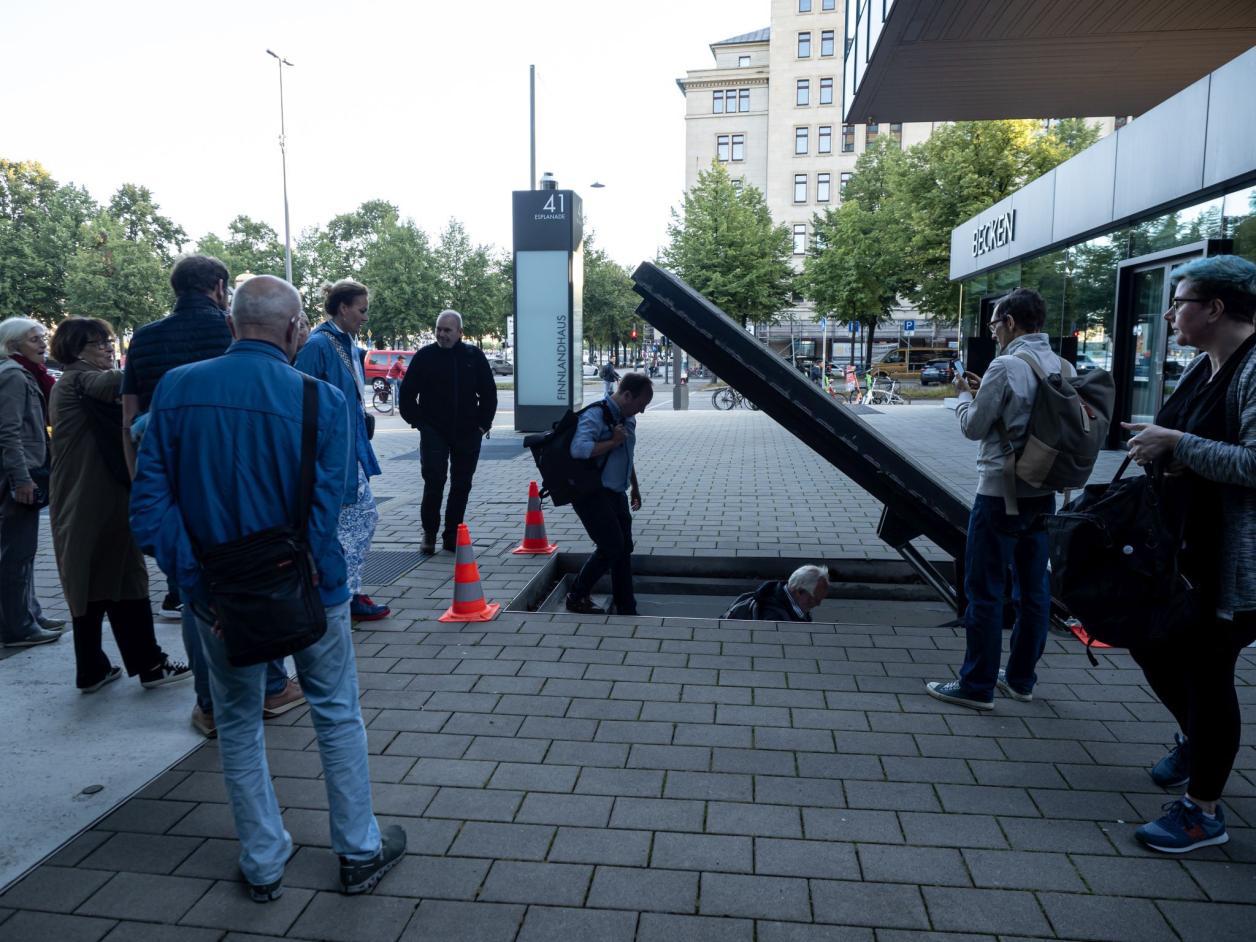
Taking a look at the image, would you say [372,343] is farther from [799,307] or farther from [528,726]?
[528,726]

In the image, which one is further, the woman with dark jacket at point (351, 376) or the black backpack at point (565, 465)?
the black backpack at point (565, 465)

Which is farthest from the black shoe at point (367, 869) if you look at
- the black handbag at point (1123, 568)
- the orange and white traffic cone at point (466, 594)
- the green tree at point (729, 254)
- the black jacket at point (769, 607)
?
the green tree at point (729, 254)

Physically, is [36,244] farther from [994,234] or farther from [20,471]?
[20,471]

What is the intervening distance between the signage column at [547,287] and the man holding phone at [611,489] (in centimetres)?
1178

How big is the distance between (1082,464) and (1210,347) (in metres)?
0.96

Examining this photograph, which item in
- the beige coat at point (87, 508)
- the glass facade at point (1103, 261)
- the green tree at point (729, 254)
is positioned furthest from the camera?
the green tree at point (729, 254)

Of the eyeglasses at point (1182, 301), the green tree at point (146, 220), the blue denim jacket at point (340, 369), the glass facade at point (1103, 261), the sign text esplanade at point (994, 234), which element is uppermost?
the green tree at point (146, 220)

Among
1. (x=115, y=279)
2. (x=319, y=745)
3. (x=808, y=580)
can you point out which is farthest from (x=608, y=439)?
(x=115, y=279)

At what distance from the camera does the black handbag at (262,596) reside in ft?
7.95

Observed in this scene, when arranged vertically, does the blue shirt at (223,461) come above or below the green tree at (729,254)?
below

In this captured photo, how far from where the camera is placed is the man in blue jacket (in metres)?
2.50

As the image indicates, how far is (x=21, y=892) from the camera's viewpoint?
2.67 m

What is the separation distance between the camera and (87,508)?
4129 millimetres

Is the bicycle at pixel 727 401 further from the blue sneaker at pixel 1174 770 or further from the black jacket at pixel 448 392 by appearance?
the blue sneaker at pixel 1174 770
